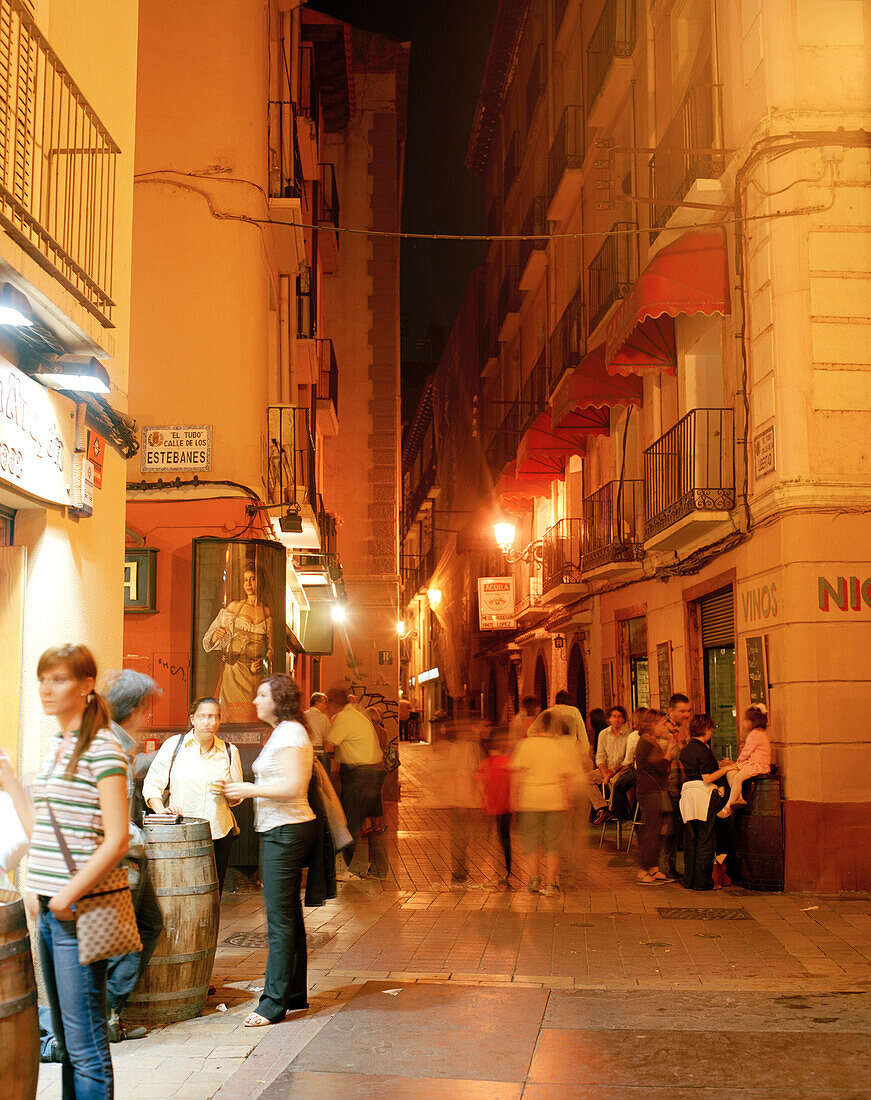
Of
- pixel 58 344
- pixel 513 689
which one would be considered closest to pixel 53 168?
pixel 58 344

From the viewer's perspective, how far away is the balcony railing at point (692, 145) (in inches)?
534

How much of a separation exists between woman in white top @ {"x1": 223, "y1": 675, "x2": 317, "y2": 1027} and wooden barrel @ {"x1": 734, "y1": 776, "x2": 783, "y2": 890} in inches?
231

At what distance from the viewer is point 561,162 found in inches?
898

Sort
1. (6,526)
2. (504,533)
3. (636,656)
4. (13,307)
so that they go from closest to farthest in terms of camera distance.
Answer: (13,307) → (6,526) → (636,656) → (504,533)

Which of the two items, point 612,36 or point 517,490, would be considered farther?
point 517,490

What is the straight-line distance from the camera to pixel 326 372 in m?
23.7

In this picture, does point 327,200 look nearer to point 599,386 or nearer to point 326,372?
point 326,372

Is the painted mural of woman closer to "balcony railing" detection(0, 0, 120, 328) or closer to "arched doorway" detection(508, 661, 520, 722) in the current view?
"balcony railing" detection(0, 0, 120, 328)

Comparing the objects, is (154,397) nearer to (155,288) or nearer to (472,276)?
(155,288)

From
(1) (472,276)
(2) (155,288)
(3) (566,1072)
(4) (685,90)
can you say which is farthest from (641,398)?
(1) (472,276)

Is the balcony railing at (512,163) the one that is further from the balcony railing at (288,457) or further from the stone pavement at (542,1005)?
the stone pavement at (542,1005)

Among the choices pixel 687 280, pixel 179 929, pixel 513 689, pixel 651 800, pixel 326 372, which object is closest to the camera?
pixel 179 929

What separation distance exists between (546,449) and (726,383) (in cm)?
959

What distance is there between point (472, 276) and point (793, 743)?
103 ft
